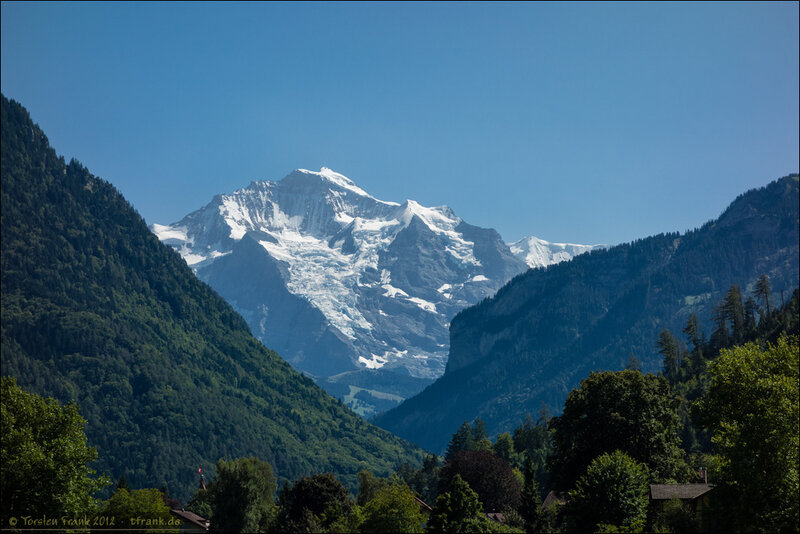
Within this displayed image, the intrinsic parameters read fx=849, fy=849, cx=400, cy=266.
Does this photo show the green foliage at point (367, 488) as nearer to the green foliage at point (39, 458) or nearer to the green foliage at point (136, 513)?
the green foliage at point (136, 513)

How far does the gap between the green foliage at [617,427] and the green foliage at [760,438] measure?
832 inches

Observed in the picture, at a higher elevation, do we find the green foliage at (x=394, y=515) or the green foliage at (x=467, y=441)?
the green foliage at (x=467, y=441)

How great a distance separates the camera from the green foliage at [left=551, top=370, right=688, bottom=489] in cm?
8850

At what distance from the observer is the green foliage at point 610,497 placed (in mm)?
73250

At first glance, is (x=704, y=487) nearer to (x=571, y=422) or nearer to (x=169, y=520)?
(x=571, y=422)

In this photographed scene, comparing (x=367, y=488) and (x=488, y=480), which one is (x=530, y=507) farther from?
(x=488, y=480)

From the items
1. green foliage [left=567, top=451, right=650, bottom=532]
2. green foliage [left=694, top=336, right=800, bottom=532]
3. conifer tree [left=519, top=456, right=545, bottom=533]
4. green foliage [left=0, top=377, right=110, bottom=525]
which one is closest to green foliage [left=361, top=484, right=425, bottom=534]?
conifer tree [left=519, top=456, right=545, bottom=533]

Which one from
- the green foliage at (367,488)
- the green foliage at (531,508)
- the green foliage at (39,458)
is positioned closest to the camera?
the green foliage at (39,458)

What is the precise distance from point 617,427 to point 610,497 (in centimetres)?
1561

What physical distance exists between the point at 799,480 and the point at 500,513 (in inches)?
2653

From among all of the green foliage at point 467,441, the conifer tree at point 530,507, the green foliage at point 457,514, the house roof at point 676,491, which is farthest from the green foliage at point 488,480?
the house roof at point 676,491

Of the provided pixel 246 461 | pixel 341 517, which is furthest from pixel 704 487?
pixel 246 461

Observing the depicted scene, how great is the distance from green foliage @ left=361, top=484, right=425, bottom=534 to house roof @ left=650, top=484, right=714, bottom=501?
22263 millimetres

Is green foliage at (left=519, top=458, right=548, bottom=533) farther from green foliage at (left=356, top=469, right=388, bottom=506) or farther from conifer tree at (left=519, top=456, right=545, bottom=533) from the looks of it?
green foliage at (left=356, top=469, right=388, bottom=506)
